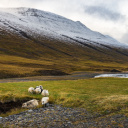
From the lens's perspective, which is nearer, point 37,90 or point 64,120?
point 64,120

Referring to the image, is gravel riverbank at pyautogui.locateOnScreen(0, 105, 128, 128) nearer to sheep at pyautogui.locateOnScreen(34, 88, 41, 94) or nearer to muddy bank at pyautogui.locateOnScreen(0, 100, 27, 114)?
muddy bank at pyautogui.locateOnScreen(0, 100, 27, 114)

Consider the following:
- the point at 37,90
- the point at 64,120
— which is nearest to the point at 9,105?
the point at 37,90

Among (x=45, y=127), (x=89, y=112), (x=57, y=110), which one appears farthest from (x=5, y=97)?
(x=89, y=112)

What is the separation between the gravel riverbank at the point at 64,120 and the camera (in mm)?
13164

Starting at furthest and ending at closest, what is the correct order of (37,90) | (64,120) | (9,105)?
1. (37,90)
2. (9,105)
3. (64,120)

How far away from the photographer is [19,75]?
71.5 meters

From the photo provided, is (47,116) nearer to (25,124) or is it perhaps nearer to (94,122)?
(25,124)

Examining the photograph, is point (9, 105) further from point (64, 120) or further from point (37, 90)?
point (64, 120)

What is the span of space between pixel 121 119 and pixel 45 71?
73364 millimetres

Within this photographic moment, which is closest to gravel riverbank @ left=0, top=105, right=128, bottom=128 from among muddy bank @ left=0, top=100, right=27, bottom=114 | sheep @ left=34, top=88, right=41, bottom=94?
muddy bank @ left=0, top=100, right=27, bottom=114

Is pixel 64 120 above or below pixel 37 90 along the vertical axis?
below

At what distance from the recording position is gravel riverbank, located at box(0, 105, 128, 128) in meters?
13.2

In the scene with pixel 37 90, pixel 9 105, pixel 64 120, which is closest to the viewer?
pixel 64 120

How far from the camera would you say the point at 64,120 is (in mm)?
14430
